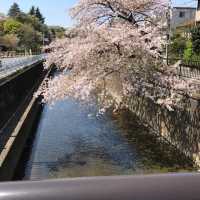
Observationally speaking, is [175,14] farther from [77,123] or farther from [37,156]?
[37,156]

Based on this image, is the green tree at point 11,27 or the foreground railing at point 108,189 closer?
the foreground railing at point 108,189

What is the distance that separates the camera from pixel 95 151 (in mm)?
18641

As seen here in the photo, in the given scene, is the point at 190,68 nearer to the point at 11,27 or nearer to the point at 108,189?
the point at 108,189

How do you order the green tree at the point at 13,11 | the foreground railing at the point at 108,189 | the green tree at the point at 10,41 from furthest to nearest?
the green tree at the point at 13,11 < the green tree at the point at 10,41 < the foreground railing at the point at 108,189

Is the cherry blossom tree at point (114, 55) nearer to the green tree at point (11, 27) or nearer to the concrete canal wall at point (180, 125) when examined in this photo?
the concrete canal wall at point (180, 125)

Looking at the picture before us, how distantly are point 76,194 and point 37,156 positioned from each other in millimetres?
17359

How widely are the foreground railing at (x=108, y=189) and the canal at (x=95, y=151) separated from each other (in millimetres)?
13003

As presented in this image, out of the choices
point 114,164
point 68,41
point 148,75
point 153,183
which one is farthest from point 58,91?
point 153,183

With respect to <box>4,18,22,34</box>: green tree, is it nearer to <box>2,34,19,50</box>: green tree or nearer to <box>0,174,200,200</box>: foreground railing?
<box>2,34,19,50</box>: green tree

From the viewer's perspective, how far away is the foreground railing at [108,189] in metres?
1.09

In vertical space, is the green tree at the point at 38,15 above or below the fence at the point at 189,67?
above

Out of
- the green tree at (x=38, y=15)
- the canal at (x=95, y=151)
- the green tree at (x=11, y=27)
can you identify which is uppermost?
the green tree at (x=38, y=15)

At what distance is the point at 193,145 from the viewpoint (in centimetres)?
1753

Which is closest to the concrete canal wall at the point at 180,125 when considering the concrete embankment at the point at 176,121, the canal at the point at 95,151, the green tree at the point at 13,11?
the concrete embankment at the point at 176,121
